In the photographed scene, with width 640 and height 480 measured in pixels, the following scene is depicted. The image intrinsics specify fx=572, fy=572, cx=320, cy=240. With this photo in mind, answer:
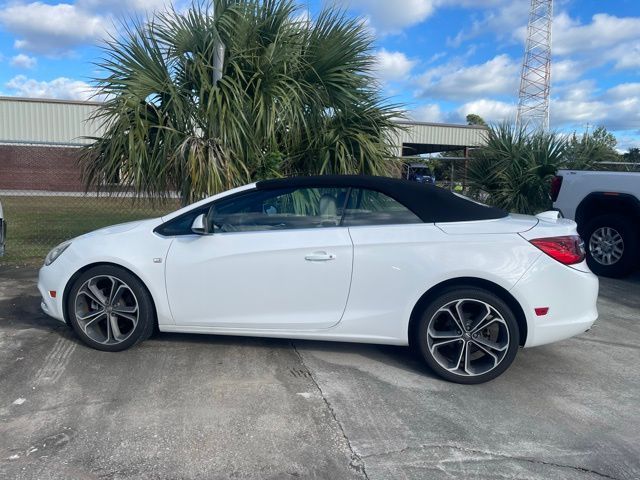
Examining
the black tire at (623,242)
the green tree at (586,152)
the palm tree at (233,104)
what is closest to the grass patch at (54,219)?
the palm tree at (233,104)

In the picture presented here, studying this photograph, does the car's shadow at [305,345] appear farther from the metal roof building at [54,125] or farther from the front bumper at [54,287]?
the metal roof building at [54,125]

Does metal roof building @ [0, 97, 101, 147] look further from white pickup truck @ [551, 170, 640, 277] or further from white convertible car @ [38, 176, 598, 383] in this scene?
white convertible car @ [38, 176, 598, 383]

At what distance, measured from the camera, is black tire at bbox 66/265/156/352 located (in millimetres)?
4617

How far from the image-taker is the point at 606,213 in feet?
26.8

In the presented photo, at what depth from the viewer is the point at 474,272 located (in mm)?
4156

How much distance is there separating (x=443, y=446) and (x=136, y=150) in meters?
4.96

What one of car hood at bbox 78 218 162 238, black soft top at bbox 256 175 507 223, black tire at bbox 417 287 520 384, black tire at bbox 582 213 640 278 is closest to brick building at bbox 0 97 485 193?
black tire at bbox 582 213 640 278

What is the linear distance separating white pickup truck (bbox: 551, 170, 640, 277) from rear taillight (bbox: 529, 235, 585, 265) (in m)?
4.17

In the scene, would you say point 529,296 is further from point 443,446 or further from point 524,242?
point 443,446

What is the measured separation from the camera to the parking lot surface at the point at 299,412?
315 cm

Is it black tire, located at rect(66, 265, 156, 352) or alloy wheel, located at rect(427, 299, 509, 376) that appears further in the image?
black tire, located at rect(66, 265, 156, 352)

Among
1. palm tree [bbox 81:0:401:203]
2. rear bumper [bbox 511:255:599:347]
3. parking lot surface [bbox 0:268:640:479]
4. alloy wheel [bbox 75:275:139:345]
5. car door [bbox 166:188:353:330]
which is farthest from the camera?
palm tree [bbox 81:0:401:203]

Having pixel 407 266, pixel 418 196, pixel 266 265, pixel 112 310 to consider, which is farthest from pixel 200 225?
pixel 418 196

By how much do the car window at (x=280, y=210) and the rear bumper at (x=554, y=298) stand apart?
59.6 inches
